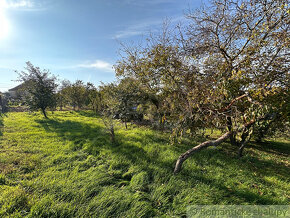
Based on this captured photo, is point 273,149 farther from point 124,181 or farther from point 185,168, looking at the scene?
point 124,181

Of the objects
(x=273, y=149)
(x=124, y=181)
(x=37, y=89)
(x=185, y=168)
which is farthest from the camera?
(x=37, y=89)

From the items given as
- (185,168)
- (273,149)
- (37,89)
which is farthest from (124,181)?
(37,89)

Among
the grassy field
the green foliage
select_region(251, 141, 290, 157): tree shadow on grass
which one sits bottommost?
select_region(251, 141, 290, 157): tree shadow on grass

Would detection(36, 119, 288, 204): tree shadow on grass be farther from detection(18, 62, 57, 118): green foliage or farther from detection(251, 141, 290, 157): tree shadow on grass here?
detection(18, 62, 57, 118): green foliage

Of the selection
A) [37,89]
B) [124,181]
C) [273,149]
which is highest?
[37,89]

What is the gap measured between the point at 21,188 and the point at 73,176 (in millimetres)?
990

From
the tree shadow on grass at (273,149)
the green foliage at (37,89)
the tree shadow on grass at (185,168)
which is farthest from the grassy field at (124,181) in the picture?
the green foliage at (37,89)

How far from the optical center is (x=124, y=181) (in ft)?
9.95

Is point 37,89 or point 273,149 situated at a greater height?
point 37,89

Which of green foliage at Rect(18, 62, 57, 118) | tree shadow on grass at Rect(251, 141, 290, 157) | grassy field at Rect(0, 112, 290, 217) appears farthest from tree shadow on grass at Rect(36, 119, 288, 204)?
green foliage at Rect(18, 62, 57, 118)

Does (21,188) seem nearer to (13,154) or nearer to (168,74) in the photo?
(13,154)

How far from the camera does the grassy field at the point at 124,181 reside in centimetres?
224

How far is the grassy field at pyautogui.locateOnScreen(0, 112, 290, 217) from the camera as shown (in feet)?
7.35

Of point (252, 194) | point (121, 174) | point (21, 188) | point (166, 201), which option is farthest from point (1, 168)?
point (252, 194)
